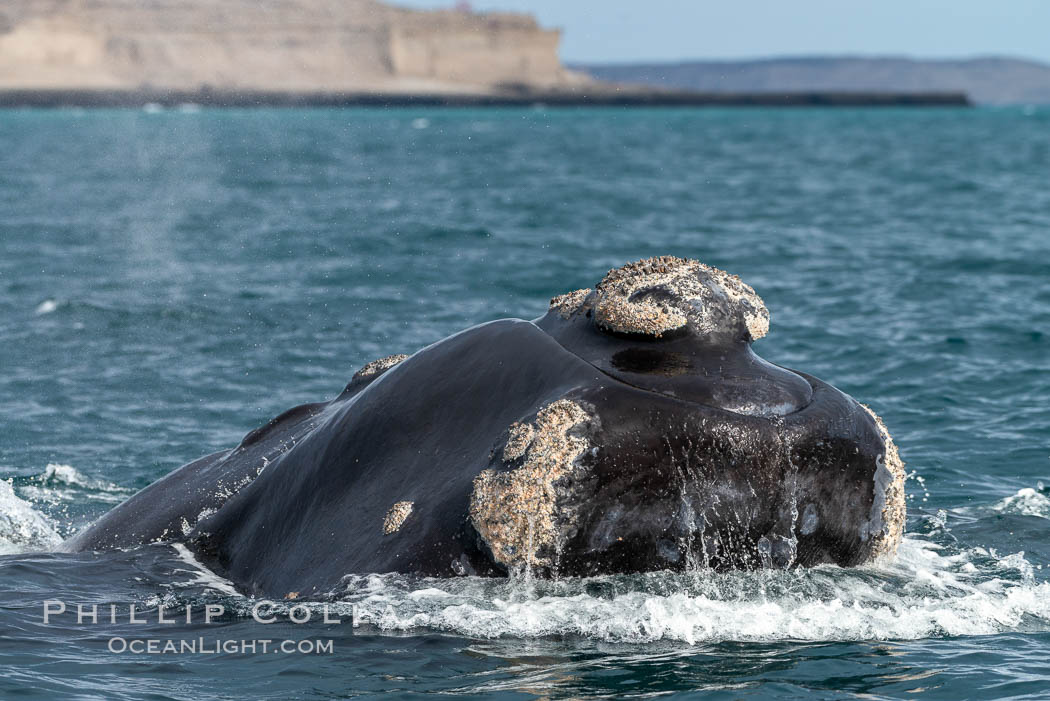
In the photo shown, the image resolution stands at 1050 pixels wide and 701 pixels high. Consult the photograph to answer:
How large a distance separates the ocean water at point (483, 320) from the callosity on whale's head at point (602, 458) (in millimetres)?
214

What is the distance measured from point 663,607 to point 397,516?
4.19 feet

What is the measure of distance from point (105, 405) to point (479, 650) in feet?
28.6

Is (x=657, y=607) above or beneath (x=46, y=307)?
beneath

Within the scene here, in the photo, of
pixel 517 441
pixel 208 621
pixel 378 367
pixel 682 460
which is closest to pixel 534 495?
pixel 517 441

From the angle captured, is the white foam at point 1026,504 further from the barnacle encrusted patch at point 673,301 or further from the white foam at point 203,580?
the white foam at point 203,580

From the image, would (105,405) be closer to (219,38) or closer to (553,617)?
(553,617)

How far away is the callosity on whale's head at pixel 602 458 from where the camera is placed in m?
5.77

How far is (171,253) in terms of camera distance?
26.7m

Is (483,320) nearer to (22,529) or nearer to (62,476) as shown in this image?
(62,476)

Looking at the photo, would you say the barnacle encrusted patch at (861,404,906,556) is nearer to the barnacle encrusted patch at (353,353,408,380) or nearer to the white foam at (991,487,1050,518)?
the barnacle encrusted patch at (353,353,408,380)

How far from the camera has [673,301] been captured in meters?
6.01

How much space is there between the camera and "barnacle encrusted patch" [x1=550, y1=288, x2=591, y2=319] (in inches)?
254

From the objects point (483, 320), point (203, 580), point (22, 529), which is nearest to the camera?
point (203, 580)

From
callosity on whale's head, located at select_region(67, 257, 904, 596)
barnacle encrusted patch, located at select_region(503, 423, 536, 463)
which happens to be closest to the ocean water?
callosity on whale's head, located at select_region(67, 257, 904, 596)
